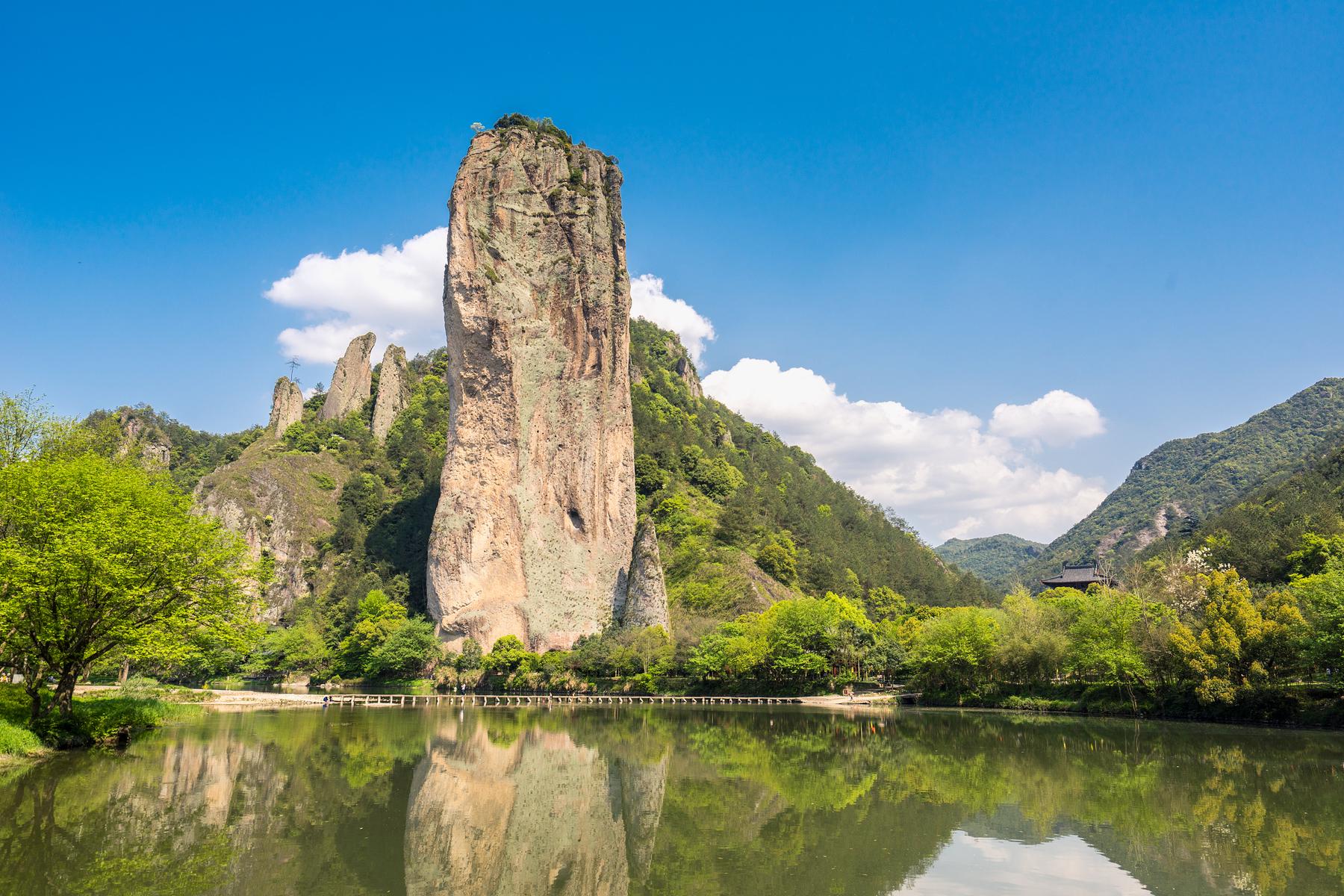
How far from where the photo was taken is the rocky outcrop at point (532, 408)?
6469 centimetres

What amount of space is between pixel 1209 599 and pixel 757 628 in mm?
27139

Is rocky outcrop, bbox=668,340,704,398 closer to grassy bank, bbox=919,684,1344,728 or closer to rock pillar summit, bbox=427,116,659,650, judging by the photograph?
rock pillar summit, bbox=427,116,659,650


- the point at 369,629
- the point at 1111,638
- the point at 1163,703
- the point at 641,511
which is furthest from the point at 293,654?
the point at 1163,703

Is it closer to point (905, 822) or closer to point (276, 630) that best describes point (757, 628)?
point (905, 822)

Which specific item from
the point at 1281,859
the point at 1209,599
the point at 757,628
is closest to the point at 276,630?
the point at 757,628

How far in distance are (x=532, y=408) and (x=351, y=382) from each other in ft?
179

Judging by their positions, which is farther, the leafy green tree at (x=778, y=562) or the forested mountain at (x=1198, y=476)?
the forested mountain at (x=1198, y=476)

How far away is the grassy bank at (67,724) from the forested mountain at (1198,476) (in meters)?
119

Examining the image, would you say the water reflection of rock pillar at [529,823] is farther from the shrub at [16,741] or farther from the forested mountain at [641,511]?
the forested mountain at [641,511]

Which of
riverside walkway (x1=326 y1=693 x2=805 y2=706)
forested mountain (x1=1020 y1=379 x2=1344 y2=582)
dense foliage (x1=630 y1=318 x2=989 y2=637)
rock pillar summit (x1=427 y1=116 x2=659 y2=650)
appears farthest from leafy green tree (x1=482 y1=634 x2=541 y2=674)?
forested mountain (x1=1020 y1=379 x2=1344 y2=582)

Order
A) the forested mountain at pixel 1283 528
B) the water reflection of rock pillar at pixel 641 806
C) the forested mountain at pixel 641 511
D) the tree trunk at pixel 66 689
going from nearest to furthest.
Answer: the water reflection of rock pillar at pixel 641 806
the tree trunk at pixel 66 689
the forested mountain at pixel 1283 528
the forested mountain at pixel 641 511

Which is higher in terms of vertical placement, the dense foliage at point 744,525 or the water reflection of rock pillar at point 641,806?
the dense foliage at point 744,525

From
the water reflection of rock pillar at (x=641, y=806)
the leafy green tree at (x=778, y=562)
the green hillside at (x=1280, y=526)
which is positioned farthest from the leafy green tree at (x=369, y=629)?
the green hillside at (x=1280, y=526)

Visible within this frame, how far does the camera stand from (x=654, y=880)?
35.5 feet
